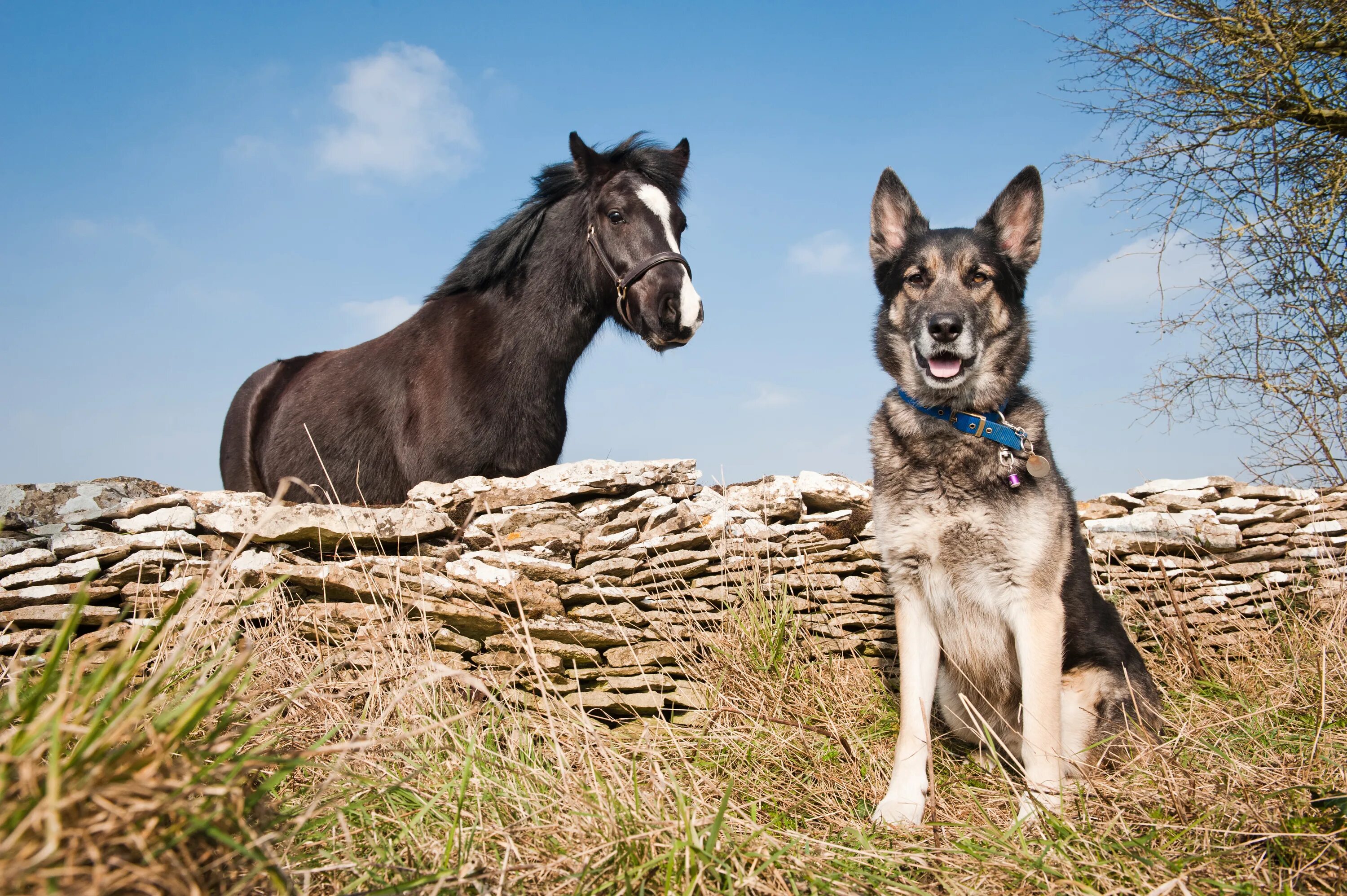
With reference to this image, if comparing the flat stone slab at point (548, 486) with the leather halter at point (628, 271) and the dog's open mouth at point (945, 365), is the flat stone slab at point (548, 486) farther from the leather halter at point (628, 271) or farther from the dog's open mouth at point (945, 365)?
the dog's open mouth at point (945, 365)

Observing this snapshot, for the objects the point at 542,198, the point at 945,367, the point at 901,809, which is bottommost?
the point at 901,809

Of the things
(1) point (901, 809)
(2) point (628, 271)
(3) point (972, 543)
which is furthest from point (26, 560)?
(3) point (972, 543)

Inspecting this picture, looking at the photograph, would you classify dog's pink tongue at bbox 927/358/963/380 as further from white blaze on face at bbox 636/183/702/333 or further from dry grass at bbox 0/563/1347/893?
white blaze on face at bbox 636/183/702/333

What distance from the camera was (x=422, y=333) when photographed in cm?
600

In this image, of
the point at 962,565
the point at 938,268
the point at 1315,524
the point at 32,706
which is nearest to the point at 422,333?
the point at 938,268

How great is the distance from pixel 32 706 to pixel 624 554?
3451 mm

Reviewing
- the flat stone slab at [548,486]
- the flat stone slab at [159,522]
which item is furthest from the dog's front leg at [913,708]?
the flat stone slab at [159,522]

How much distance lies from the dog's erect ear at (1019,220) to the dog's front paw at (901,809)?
8.47 feet

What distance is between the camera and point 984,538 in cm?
341

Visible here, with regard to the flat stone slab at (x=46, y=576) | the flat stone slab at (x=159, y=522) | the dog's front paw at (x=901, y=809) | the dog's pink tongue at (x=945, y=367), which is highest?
the dog's pink tongue at (x=945, y=367)

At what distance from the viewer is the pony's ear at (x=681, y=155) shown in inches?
238

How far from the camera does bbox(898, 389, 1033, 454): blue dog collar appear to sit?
358 cm

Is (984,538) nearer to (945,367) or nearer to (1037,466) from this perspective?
(1037,466)

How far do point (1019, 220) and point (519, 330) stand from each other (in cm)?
329
